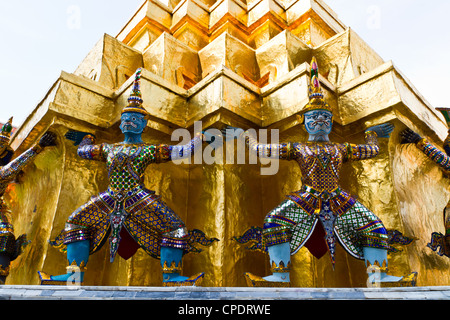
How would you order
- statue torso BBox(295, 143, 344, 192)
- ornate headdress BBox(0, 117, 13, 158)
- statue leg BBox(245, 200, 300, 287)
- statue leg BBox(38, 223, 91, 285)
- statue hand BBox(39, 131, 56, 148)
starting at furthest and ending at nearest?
ornate headdress BBox(0, 117, 13, 158) → statue hand BBox(39, 131, 56, 148) → statue torso BBox(295, 143, 344, 192) → statue leg BBox(38, 223, 91, 285) → statue leg BBox(245, 200, 300, 287)

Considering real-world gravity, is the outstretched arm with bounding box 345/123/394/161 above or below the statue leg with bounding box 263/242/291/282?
above

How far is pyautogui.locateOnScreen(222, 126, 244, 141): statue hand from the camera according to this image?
3.99 m

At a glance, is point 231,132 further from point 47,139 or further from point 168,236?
point 47,139

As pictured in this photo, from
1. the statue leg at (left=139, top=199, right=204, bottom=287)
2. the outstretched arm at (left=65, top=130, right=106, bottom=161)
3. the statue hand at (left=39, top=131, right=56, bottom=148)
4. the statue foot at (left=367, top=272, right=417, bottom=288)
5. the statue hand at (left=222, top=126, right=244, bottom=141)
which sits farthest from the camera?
the statue hand at (left=39, top=131, right=56, bottom=148)

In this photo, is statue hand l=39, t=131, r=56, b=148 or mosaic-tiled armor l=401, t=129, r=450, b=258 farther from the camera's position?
statue hand l=39, t=131, r=56, b=148

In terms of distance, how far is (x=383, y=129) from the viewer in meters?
4.05

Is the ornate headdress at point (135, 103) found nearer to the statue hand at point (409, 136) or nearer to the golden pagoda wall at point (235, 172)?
the golden pagoda wall at point (235, 172)

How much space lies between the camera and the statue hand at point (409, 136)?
4148mm

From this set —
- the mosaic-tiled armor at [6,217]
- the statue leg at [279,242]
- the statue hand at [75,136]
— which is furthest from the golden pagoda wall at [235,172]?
the statue leg at [279,242]

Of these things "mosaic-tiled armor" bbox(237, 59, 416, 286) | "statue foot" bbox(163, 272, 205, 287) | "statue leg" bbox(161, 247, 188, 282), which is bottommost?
"statue foot" bbox(163, 272, 205, 287)

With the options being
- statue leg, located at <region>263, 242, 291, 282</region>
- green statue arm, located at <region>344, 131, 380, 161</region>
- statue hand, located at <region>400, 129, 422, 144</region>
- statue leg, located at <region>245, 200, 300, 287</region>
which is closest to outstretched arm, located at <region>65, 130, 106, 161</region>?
statue leg, located at <region>245, 200, 300, 287</region>

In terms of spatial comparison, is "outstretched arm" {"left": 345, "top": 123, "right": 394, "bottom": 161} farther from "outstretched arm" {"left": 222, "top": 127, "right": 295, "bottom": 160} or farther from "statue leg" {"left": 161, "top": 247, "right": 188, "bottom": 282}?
"statue leg" {"left": 161, "top": 247, "right": 188, "bottom": 282}
